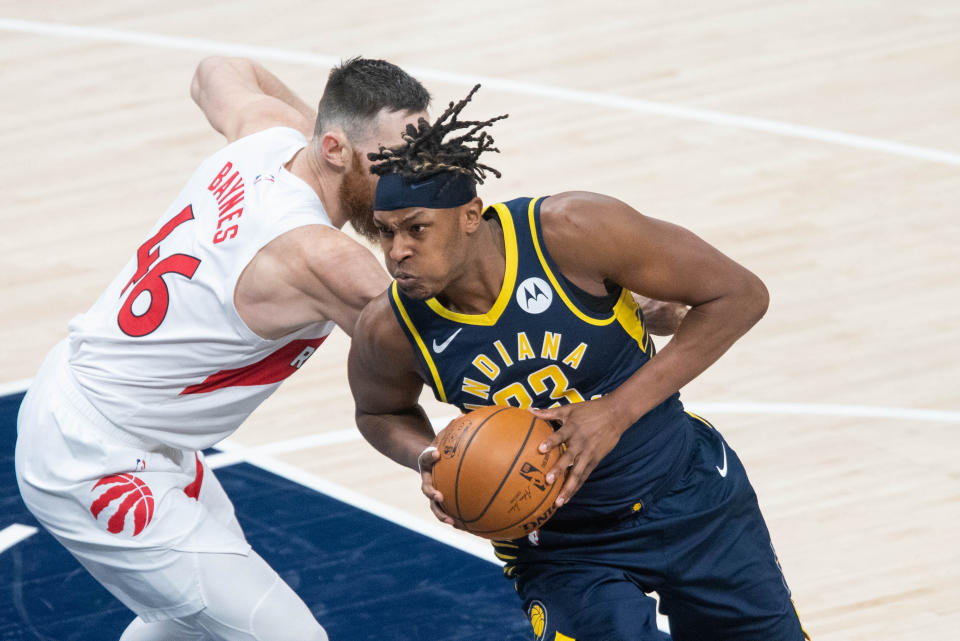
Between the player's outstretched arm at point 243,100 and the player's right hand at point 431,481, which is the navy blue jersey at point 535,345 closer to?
the player's right hand at point 431,481

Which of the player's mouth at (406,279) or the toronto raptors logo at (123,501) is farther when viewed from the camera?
the toronto raptors logo at (123,501)

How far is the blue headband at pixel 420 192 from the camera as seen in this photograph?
3.93 meters

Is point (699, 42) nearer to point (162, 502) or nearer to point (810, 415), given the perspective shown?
point (810, 415)

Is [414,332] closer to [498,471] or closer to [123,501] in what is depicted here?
[498,471]

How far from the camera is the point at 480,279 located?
13.5 ft

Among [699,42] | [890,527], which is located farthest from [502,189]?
[890,527]

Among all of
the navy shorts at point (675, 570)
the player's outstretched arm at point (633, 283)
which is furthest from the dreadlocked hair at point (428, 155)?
the navy shorts at point (675, 570)

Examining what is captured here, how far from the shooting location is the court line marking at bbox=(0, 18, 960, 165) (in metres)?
9.80

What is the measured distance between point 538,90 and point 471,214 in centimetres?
711

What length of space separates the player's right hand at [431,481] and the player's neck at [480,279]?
0.39m

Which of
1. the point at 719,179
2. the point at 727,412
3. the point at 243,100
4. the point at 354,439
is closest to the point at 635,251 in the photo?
the point at 243,100

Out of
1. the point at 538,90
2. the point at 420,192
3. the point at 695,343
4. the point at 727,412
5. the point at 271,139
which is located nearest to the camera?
the point at 420,192

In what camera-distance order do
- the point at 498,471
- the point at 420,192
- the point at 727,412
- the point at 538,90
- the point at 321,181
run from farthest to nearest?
the point at 538,90 → the point at 727,412 → the point at 321,181 → the point at 498,471 → the point at 420,192

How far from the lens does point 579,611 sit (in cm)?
437
